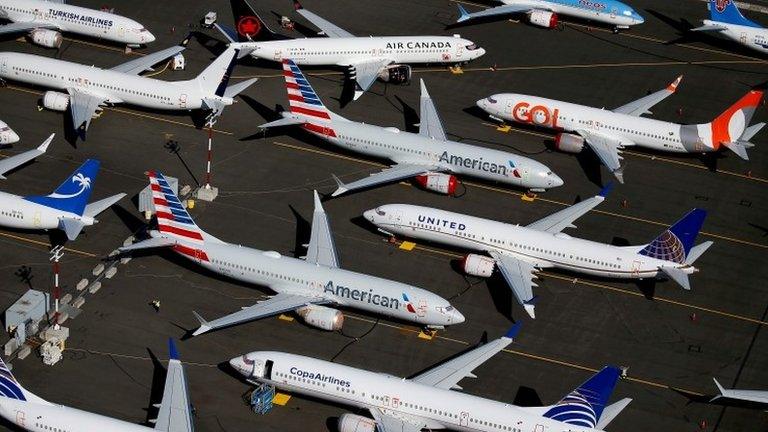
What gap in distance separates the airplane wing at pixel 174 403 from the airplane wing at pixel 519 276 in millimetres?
30840

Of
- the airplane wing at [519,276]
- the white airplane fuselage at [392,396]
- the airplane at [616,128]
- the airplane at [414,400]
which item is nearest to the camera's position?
the airplane at [414,400]

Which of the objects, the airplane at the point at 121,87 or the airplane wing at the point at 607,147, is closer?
the airplane wing at the point at 607,147

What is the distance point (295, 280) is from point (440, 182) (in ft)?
79.2

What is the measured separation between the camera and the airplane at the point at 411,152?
131250mm

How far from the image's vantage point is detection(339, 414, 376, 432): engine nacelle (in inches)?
3893

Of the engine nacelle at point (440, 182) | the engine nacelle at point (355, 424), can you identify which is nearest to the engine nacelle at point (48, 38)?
the engine nacelle at point (440, 182)

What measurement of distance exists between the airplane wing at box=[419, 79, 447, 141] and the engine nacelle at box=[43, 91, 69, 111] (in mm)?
36491

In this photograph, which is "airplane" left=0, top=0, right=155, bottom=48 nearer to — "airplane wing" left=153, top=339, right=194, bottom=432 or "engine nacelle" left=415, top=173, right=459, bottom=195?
"engine nacelle" left=415, top=173, right=459, bottom=195

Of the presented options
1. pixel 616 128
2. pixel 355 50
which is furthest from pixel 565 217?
pixel 355 50

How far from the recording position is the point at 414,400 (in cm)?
10012

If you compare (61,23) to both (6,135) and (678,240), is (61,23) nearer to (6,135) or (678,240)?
(6,135)

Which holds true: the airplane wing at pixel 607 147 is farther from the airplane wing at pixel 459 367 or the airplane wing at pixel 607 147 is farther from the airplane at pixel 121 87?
the airplane at pixel 121 87

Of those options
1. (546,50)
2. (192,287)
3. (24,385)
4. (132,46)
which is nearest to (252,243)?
(192,287)

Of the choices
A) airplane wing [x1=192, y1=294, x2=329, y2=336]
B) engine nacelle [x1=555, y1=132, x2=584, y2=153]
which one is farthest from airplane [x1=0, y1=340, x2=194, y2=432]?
engine nacelle [x1=555, y1=132, x2=584, y2=153]
